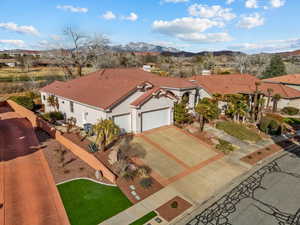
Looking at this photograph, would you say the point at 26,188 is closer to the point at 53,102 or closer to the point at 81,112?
the point at 81,112

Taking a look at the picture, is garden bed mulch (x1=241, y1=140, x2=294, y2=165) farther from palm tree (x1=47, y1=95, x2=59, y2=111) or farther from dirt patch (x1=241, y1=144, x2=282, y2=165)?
palm tree (x1=47, y1=95, x2=59, y2=111)

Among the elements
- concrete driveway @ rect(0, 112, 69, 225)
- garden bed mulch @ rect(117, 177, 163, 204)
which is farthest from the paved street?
concrete driveway @ rect(0, 112, 69, 225)

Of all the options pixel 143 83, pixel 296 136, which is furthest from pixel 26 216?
pixel 296 136

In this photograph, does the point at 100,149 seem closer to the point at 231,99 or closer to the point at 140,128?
the point at 140,128

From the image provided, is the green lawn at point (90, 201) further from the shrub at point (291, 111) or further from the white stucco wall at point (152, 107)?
the shrub at point (291, 111)

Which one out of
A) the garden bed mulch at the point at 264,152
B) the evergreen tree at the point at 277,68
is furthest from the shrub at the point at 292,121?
the evergreen tree at the point at 277,68
